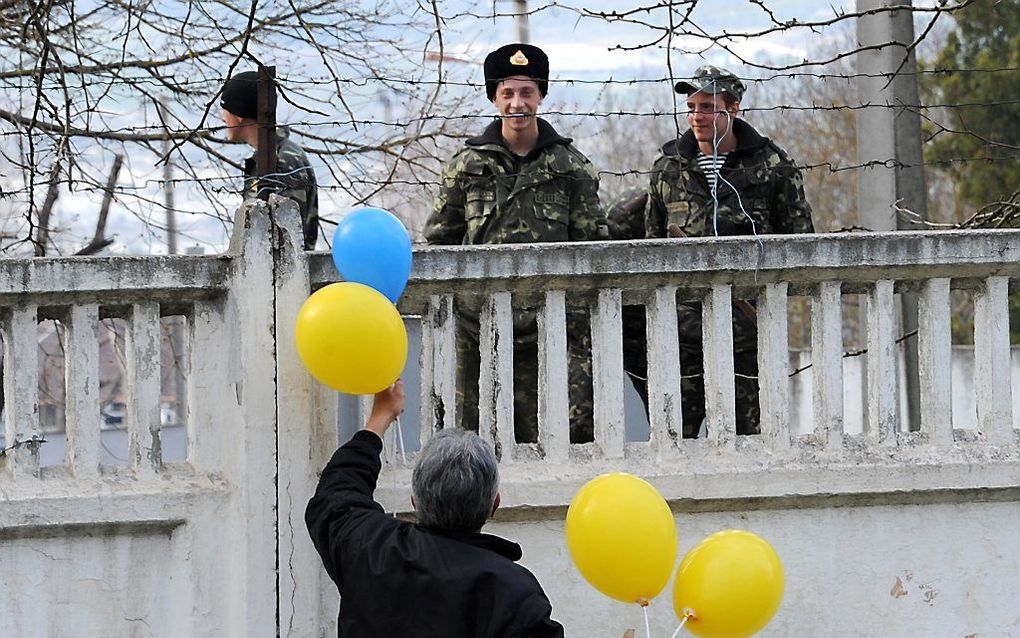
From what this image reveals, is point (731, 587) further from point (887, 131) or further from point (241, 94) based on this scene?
point (887, 131)

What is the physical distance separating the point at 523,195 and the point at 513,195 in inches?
1.7

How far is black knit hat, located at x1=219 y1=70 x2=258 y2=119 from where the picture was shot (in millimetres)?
5555

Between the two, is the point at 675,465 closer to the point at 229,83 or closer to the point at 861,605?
the point at 861,605

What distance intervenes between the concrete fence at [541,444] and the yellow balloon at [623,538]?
2.28ft

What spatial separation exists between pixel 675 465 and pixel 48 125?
4311mm

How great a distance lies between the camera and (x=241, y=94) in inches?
220

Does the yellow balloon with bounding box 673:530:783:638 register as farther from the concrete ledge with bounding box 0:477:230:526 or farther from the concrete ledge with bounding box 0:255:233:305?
the concrete ledge with bounding box 0:255:233:305

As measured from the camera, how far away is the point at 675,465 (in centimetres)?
450

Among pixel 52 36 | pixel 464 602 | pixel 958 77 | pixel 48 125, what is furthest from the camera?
pixel 958 77

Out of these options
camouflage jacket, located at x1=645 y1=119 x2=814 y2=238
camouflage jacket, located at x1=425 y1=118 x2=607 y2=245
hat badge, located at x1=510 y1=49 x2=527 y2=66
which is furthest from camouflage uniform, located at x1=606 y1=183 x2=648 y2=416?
hat badge, located at x1=510 y1=49 x2=527 y2=66

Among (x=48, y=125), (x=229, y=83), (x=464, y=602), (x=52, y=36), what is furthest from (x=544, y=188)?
(x=52, y=36)

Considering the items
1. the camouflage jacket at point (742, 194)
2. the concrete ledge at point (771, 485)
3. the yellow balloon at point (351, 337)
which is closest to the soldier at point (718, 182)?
the camouflage jacket at point (742, 194)

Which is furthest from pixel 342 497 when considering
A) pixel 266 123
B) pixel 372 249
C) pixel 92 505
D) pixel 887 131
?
pixel 887 131

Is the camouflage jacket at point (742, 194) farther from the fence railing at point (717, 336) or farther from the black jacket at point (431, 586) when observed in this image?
the black jacket at point (431, 586)
